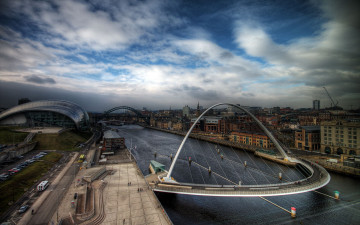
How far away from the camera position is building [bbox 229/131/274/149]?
1965 inches

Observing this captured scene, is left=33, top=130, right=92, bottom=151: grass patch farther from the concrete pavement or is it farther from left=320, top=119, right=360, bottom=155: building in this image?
left=320, top=119, right=360, bottom=155: building

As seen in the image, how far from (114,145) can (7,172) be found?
75.2 feet

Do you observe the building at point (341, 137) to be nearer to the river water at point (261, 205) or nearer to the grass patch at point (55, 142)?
the river water at point (261, 205)

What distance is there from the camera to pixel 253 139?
53.6m

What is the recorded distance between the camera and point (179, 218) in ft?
61.9

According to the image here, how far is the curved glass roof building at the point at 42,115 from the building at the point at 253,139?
55034mm

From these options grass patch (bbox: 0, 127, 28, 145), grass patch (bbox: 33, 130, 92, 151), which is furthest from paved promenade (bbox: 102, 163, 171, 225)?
grass patch (bbox: 0, 127, 28, 145)

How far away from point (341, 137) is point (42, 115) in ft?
272

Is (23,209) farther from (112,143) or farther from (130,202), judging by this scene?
(112,143)

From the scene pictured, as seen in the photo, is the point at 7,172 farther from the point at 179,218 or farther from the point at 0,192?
the point at 179,218

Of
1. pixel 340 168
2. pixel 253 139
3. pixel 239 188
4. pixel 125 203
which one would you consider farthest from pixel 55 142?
pixel 340 168

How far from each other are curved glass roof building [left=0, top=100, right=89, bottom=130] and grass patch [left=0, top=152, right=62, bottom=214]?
109 ft

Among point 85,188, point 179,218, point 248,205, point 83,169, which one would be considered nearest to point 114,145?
point 83,169

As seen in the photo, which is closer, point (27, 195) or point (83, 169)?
point (27, 195)
